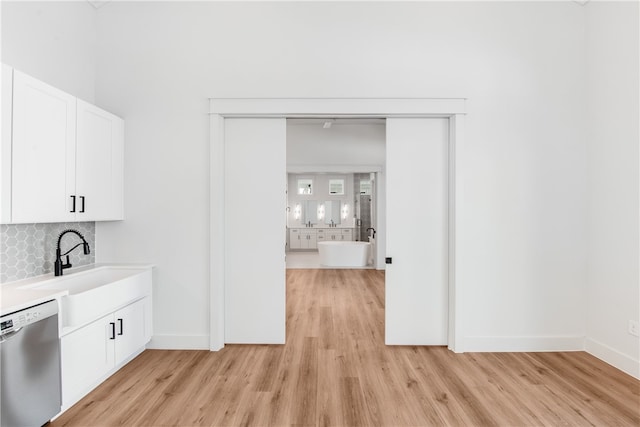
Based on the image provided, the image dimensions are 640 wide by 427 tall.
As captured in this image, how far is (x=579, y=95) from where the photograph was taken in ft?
10.5

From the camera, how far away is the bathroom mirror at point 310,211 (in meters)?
11.0

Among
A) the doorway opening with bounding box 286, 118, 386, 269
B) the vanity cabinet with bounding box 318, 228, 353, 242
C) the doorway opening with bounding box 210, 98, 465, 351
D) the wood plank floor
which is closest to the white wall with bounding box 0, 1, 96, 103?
the doorway opening with bounding box 210, 98, 465, 351

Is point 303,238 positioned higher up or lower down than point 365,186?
lower down

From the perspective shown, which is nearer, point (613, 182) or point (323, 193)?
point (613, 182)

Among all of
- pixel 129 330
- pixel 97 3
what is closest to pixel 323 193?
pixel 97 3

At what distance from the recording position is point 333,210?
11.0m

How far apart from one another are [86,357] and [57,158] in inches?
56.5

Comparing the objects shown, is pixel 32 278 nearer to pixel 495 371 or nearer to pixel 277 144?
pixel 277 144

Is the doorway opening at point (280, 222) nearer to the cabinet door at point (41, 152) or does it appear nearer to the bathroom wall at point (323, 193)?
the cabinet door at point (41, 152)

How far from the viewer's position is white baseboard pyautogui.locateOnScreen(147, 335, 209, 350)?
326 cm

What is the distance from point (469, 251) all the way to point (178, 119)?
3.05m

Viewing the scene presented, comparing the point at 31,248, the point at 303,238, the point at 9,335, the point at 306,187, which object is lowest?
the point at 303,238

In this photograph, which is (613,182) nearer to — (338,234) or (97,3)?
(97,3)

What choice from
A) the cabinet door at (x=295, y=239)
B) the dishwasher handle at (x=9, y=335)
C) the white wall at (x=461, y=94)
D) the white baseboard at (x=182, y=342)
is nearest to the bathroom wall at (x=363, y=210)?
the cabinet door at (x=295, y=239)
